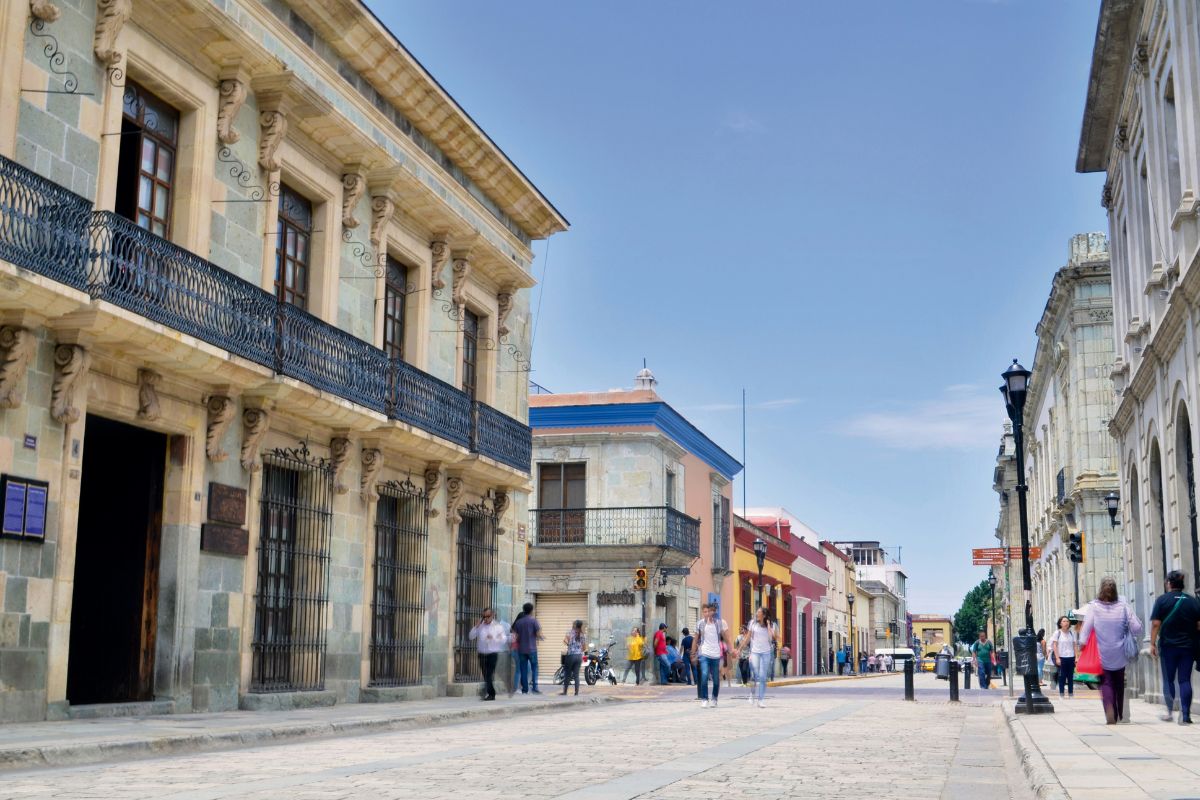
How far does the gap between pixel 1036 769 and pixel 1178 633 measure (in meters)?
4.73

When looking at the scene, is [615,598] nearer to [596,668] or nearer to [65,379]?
[596,668]

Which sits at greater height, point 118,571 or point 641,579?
point 641,579

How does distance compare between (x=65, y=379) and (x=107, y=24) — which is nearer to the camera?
(x=65, y=379)

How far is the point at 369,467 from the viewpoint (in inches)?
713

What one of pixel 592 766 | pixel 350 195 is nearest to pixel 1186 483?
pixel 592 766

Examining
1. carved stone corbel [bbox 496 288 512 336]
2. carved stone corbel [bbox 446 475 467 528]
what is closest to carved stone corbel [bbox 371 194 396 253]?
carved stone corbel [bbox 446 475 467 528]

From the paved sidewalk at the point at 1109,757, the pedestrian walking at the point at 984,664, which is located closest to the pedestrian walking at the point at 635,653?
the pedestrian walking at the point at 984,664

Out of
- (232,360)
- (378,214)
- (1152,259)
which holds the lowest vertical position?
(232,360)

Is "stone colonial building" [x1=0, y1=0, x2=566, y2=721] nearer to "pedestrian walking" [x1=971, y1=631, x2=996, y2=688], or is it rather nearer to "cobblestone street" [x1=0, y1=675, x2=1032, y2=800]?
"cobblestone street" [x1=0, y1=675, x2=1032, y2=800]

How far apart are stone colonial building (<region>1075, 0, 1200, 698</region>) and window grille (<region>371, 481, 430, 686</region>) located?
10.6 m

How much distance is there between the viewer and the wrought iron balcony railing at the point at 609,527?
35031mm

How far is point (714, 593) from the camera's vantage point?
4209 cm

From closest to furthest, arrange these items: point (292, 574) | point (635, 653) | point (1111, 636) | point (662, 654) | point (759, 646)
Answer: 1. point (1111, 636)
2. point (292, 574)
3. point (759, 646)
4. point (635, 653)
5. point (662, 654)

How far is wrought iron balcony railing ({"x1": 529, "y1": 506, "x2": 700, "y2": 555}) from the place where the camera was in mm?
35031
